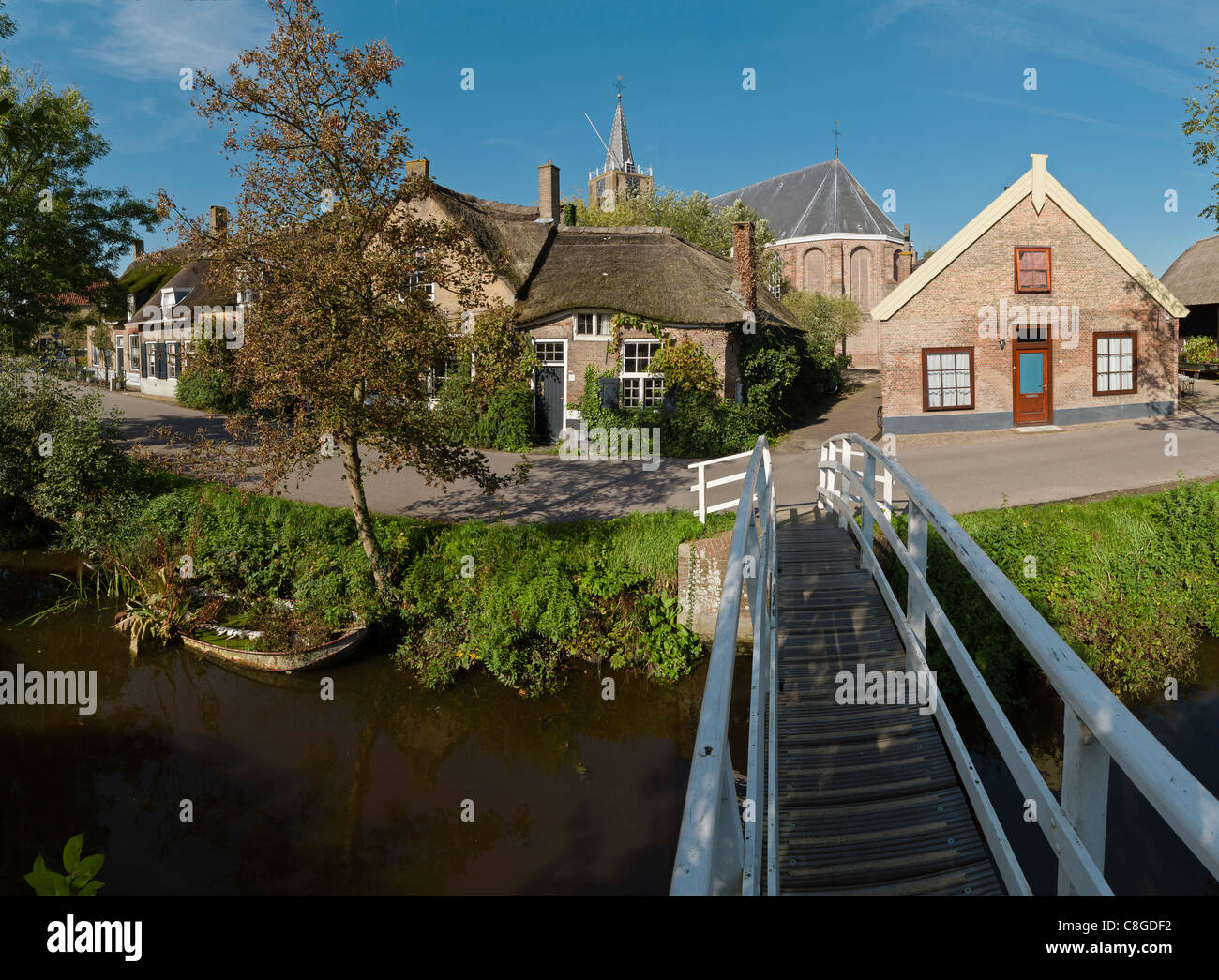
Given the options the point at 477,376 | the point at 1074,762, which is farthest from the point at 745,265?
the point at 1074,762

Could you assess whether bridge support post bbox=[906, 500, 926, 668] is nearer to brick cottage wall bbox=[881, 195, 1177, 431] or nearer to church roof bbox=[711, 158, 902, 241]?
brick cottage wall bbox=[881, 195, 1177, 431]

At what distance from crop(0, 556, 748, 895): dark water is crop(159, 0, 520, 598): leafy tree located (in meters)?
3.65

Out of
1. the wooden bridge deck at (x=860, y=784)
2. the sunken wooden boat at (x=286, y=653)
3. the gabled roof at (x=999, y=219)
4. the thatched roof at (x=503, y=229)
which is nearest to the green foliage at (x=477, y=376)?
the sunken wooden boat at (x=286, y=653)

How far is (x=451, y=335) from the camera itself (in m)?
11.5

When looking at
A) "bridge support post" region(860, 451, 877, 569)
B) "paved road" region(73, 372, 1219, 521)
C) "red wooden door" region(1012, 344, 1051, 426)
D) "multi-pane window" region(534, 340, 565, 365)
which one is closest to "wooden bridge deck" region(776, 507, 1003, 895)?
"bridge support post" region(860, 451, 877, 569)

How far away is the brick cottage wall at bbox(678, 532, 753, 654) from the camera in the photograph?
38.8 feet

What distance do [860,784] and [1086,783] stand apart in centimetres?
205

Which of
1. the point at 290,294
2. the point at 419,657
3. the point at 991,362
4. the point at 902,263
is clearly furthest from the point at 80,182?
the point at 902,263

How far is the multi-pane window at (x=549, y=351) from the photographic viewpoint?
22328 millimetres

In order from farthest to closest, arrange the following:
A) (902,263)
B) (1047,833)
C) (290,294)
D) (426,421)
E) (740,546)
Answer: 1. (902,263)
2. (426,421)
3. (290,294)
4. (740,546)
5. (1047,833)

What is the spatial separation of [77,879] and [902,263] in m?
57.0

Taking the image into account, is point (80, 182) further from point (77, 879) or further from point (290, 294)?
point (77, 879)

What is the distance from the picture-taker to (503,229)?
25062mm

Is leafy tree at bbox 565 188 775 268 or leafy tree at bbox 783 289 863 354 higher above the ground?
leafy tree at bbox 565 188 775 268
